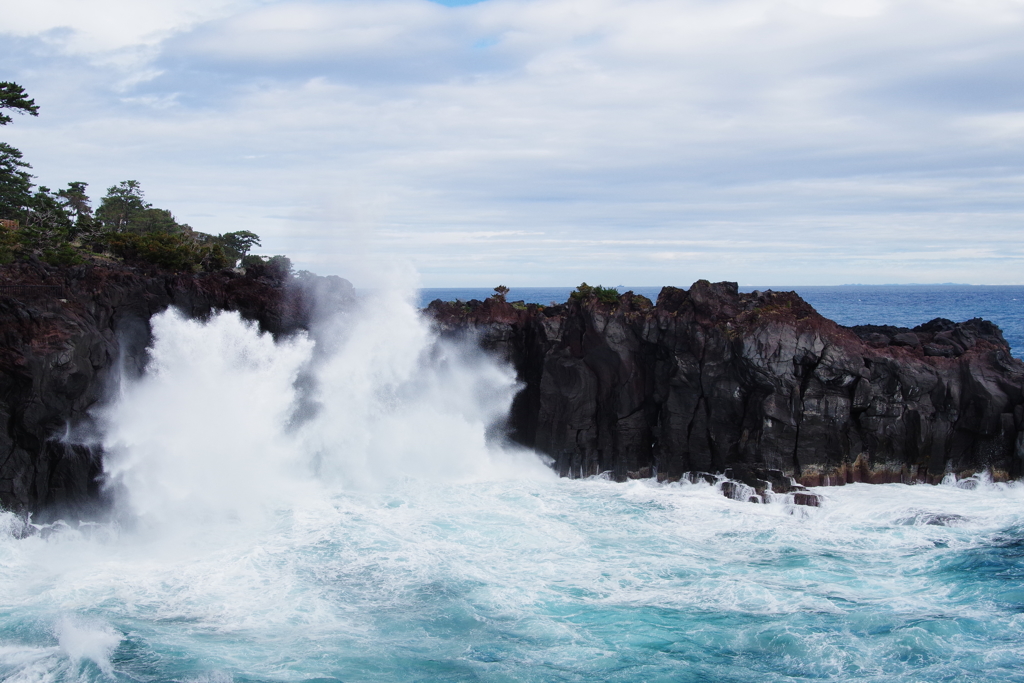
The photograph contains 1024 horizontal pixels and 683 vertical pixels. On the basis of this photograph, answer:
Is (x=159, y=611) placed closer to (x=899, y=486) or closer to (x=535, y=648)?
(x=535, y=648)

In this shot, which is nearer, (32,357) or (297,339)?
(32,357)

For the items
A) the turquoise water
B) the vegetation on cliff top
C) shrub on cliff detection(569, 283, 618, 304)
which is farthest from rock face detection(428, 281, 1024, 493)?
the vegetation on cliff top

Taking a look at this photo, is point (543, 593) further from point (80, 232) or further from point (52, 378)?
point (80, 232)

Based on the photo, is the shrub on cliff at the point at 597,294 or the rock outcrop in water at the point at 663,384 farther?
the shrub on cliff at the point at 597,294

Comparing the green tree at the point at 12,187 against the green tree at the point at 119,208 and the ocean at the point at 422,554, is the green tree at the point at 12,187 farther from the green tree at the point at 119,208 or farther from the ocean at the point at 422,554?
the ocean at the point at 422,554

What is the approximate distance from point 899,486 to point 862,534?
4.85 metres

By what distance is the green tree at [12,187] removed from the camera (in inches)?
1802

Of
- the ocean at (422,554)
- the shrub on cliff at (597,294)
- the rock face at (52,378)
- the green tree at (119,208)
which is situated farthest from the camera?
the green tree at (119,208)

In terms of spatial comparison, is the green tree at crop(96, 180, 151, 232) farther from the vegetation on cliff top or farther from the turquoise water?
the turquoise water

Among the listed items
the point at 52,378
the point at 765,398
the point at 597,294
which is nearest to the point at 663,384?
the point at 765,398

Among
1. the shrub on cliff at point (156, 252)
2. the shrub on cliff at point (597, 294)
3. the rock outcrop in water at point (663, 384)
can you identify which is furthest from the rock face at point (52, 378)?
the shrub on cliff at point (597, 294)

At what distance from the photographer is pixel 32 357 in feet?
72.8

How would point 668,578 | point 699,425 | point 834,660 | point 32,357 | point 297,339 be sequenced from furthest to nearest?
1. point 297,339
2. point 699,425
3. point 32,357
4. point 668,578
5. point 834,660

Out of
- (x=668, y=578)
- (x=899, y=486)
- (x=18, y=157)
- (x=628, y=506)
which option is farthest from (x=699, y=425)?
(x=18, y=157)
